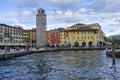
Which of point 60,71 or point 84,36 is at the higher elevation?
point 84,36

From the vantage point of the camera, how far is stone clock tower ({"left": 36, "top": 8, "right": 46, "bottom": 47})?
18504cm

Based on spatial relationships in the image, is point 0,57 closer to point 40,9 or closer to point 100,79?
point 100,79

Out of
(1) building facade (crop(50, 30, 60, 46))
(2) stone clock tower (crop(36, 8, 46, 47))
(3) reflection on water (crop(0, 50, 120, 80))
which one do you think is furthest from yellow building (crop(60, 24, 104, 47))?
(3) reflection on water (crop(0, 50, 120, 80))

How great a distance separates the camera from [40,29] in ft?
609

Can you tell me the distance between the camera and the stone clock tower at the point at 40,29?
607ft

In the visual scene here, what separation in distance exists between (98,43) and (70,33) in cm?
1931

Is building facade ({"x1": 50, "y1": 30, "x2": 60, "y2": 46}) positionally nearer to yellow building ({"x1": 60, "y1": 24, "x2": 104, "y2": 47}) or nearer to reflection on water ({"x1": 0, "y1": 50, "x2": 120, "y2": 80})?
yellow building ({"x1": 60, "y1": 24, "x2": 104, "y2": 47})

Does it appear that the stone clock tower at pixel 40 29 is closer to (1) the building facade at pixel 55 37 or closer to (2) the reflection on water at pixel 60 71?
(1) the building facade at pixel 55 37

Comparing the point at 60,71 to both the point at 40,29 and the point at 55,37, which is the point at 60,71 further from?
the point at 55,37

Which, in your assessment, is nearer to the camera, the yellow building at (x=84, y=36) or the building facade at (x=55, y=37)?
the yellow building at (x=84, y=36)

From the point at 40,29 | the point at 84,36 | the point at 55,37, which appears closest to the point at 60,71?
the point at 84,36

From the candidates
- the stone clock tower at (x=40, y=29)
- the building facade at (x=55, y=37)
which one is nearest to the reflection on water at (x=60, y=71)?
the stone clock tower at (x=40, y=29)

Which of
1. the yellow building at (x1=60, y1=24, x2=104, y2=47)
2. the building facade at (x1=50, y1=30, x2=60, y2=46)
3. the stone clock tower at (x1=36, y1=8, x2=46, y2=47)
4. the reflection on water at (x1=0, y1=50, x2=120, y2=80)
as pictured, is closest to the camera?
the reflection on water at (x1=0, y1=50, x2=120, y2=80)

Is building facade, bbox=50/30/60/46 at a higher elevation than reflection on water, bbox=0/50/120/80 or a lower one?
higher
